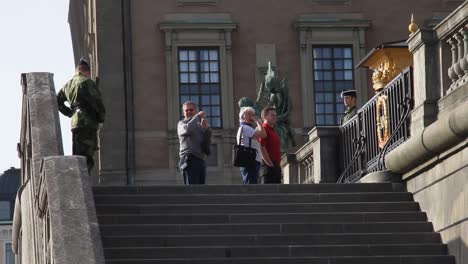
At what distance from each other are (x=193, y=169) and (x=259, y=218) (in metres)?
3.74

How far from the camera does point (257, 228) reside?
65.7ft

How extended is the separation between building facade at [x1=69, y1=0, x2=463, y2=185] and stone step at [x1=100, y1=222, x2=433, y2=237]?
3030cm

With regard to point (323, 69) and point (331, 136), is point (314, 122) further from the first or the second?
point (331, 136)

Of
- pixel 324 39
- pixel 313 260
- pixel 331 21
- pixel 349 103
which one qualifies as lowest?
pixel 313 260

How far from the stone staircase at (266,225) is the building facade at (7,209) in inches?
3406

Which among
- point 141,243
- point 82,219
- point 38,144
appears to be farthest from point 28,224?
point 82,219

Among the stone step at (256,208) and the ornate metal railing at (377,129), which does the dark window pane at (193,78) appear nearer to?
the ornate metal railing at (377,129)

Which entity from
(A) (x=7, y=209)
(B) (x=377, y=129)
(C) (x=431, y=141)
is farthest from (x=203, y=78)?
(A) (x=7, y=209)

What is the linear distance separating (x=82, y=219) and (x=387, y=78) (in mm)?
12296

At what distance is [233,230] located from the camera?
65.3 ft

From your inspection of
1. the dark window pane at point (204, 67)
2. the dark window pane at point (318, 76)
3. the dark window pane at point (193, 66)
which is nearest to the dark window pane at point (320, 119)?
the dark window pane at point (318, 76)

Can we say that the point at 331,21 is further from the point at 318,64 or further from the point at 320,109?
the point at 320,109

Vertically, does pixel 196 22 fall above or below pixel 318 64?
above

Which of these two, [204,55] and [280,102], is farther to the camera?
[204,55]
